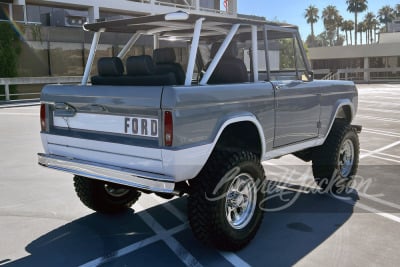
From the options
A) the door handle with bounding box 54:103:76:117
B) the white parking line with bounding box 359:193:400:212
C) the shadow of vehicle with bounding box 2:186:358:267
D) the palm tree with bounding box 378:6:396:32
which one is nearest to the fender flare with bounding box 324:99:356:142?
the white parking line with bounding box 359:193:400:212

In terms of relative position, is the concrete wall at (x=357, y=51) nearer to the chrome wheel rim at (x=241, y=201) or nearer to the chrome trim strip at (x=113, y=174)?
the chrome wheel rim at (x=241, y=201)

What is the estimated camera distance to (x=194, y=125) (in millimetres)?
3725

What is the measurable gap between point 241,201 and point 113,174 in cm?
125

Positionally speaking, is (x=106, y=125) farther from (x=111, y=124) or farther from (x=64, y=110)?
(x=64, y=110)

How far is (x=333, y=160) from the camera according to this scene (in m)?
5.77

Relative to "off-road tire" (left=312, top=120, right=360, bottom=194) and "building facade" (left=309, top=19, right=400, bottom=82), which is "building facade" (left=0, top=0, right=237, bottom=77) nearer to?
"off-road tire" (left=312, top=120, right=360, bottom=194)

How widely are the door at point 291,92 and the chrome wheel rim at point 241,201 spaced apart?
2.27ft

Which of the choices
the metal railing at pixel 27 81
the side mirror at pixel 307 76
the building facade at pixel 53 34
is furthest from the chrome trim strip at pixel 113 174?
the metal railing at pixel 27 81

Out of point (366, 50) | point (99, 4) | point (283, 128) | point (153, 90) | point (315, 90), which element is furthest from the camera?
point (366, 50)

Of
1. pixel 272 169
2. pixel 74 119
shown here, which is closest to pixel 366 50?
pixel 272 169

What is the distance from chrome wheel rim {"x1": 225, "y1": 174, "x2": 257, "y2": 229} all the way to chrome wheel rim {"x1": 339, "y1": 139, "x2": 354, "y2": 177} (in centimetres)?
218

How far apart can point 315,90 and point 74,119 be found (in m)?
2.84

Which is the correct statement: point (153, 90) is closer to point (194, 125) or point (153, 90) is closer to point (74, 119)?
point (194, 125)

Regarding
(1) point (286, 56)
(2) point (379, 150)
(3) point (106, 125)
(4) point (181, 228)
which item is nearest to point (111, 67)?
(3) point (106, 125)
